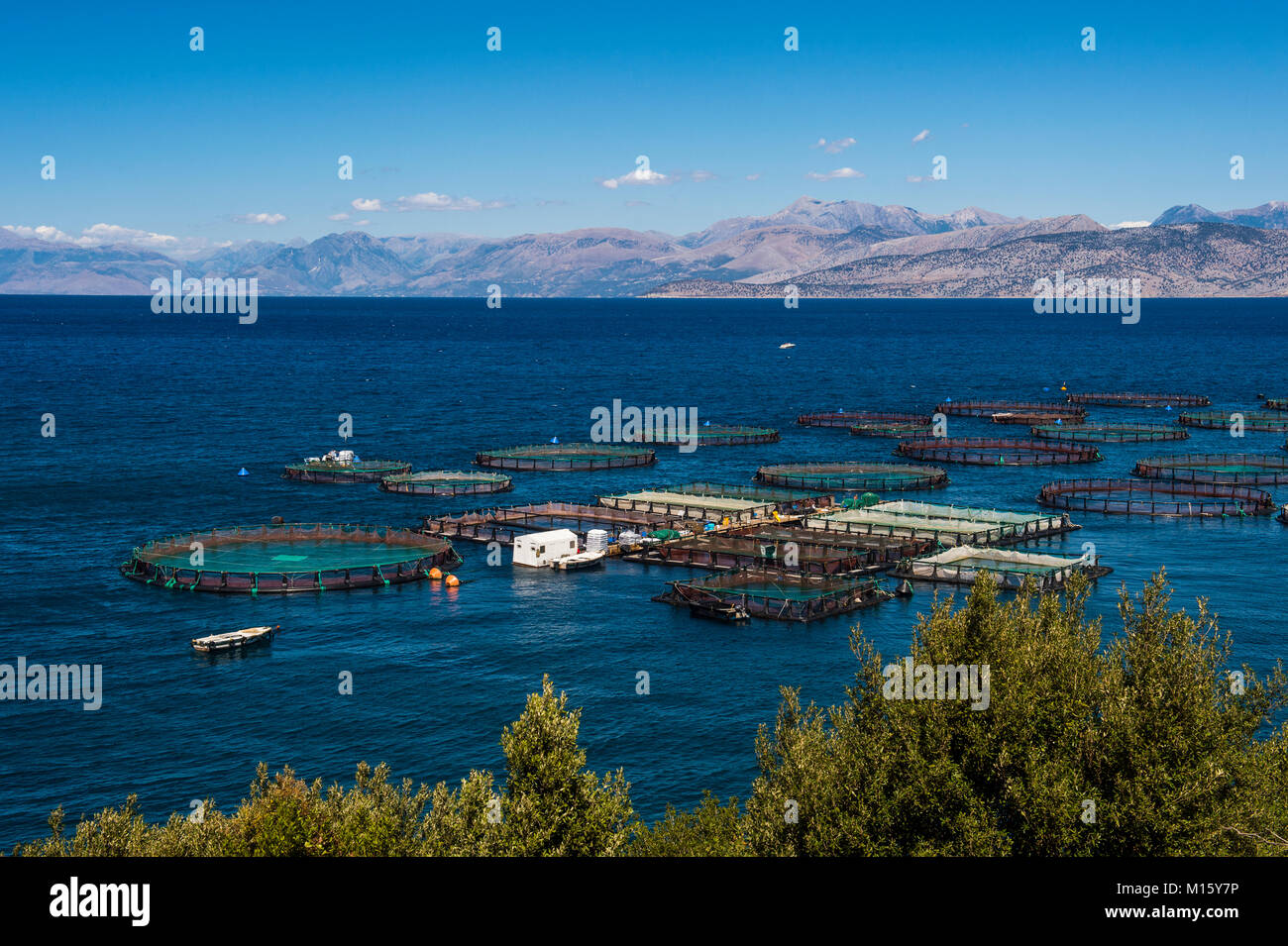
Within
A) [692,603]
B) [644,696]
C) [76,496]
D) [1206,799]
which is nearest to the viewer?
[1206,799]

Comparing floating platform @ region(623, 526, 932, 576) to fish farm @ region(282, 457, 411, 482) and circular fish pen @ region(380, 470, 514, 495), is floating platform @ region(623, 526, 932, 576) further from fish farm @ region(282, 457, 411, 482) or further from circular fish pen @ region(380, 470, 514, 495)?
fish farm @ region(282, 457, 411, 482)

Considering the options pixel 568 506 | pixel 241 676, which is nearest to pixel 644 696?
pixel 241 676

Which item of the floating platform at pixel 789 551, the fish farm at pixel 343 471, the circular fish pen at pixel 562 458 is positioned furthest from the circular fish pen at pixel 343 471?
the floating platform at pixel 789 551

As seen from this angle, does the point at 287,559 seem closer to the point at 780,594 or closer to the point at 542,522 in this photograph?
the point at 542,522

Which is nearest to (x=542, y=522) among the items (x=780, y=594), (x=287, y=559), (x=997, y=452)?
(x=287, y=559)

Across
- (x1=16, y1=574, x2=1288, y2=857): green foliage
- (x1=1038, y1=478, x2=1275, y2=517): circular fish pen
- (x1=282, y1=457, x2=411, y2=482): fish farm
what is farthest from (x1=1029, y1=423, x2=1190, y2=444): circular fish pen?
(x1=16, y1=574, x2=1288, y2=857): green foliage

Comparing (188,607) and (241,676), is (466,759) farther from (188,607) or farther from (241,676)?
(188,607)

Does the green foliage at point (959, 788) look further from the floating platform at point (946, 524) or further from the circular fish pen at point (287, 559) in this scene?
the floating platform at point (946, 524)
